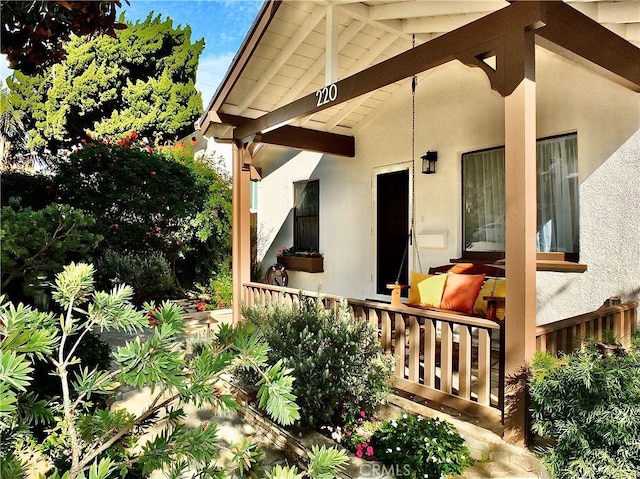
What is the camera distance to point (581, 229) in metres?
4.62

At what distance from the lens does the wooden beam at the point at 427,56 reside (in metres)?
2.81

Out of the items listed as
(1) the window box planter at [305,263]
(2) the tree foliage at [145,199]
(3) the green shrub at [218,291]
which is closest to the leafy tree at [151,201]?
(2) the tree foliage at [145,199]

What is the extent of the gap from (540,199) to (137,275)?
626 cm

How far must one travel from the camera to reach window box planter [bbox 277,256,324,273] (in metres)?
8.16

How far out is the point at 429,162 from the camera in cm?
628

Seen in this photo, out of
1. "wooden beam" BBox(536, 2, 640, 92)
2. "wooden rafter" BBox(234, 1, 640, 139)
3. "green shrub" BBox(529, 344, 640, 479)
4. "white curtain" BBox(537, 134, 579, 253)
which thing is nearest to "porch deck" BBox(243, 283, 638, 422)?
"green shrub" BBox(529, 344, 640, 479)

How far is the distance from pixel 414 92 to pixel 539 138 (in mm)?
2048

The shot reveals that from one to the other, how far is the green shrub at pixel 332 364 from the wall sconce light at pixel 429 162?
3388 millimetres

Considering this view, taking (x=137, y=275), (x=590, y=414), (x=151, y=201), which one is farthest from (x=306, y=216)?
(x=590, y=414)

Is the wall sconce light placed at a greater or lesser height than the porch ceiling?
lesser

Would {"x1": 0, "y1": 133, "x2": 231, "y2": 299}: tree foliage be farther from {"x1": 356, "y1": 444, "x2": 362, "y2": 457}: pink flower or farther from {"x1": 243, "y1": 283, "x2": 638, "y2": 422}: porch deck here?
{"x1": 356, "y1": 444, "x2": 362, "y2": 457}: pink flower

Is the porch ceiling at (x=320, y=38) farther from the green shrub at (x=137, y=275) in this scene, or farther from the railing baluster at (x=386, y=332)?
the green shrub at (x=137, y=275)

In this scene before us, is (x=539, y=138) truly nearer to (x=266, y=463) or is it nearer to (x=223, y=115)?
(x=223, y=115)

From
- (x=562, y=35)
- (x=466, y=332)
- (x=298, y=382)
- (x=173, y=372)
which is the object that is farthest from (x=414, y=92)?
(x=173, y=372)
